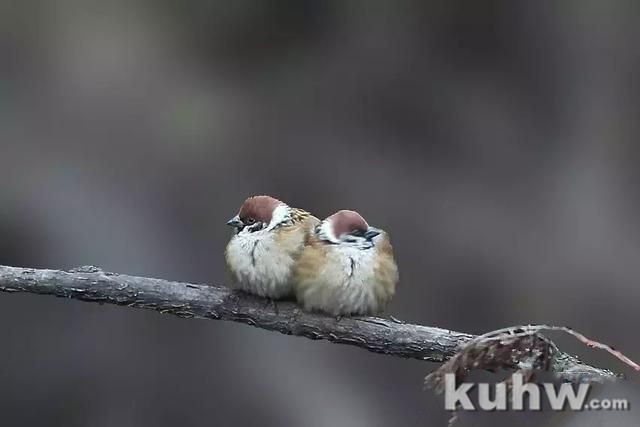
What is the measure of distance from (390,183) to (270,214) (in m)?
1.76

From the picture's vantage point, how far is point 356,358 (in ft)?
11.9

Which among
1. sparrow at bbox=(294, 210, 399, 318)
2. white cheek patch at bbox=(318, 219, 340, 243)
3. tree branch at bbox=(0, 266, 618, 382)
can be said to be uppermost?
white cheek patch at bbox=(318, 219, 340, 243)

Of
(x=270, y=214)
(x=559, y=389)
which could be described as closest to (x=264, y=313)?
(x=270, y=214)

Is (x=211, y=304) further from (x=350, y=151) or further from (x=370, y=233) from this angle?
(x=350, y=151)

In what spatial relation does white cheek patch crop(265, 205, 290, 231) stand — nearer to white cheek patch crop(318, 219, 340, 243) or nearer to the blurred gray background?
white cheek patch crop(318, 219, 340, 243)

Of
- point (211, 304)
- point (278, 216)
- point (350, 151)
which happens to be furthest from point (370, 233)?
point (350, 151)

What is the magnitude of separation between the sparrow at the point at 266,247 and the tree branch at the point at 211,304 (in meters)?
0.05

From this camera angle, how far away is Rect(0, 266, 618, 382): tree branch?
194cm

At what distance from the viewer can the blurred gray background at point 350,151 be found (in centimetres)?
346

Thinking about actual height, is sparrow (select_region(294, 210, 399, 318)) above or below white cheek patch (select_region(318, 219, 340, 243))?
below

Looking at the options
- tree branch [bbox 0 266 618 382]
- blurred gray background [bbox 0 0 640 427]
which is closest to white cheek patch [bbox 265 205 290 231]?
tree branch [bbox 0 266 618 382]

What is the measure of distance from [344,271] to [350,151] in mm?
1792

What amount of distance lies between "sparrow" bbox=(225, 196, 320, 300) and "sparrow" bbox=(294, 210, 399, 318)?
3 centimetres

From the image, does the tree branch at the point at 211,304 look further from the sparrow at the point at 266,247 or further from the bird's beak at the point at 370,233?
the bird's beak at the point at 370,233
